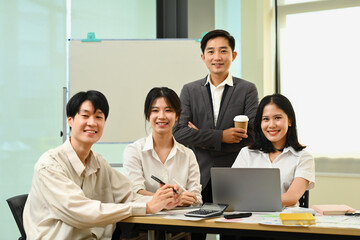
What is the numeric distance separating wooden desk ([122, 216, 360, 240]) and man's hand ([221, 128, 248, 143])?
1014 millimetres

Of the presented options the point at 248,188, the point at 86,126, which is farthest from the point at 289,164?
the point at 86,126

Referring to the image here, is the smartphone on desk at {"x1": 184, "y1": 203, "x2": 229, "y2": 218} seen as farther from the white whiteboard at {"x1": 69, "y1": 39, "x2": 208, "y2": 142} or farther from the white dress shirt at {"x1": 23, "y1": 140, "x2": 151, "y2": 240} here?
the white whiteboard at {"x1": 69, "y1": 39, "x2": 208, "y2": 142}

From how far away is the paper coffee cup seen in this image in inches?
115

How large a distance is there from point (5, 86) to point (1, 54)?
0.28 meters

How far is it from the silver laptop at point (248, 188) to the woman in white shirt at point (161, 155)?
39 cm

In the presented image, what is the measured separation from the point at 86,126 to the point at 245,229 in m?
0.94

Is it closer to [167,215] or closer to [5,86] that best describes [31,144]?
[5,86]

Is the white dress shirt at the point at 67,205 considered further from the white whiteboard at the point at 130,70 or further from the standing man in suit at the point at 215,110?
the white whiteboard at the point at 130,70

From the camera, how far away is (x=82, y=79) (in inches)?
155

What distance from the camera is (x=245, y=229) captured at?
1.90 meters

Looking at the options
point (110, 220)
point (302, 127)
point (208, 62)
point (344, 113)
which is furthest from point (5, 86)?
point (344, 113)

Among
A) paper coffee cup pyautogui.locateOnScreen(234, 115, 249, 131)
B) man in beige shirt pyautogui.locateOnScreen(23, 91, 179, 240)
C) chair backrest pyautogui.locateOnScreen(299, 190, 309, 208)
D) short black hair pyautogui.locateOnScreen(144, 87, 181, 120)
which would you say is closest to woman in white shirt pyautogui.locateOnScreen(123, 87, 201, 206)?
short black hair pyautogui.locateOnScreen(144, 87, 181, 120)

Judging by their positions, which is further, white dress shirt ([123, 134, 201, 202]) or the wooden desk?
white dress shirt ([123, 134, 201, 202])

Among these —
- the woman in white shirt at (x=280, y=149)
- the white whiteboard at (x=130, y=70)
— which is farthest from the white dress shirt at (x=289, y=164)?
the white whiteboard at (x=130, y=70)
